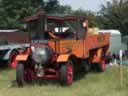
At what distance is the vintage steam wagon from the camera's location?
16453mm

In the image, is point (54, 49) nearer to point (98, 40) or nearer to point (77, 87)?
point (77, 87)

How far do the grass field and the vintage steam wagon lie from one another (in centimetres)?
38

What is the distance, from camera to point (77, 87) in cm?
1590

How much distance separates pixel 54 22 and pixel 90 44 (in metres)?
1.72

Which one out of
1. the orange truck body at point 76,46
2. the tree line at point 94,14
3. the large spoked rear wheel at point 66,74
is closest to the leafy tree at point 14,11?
the tree line at point 94,14

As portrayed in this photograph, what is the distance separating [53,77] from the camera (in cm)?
1659

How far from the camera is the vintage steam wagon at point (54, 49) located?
54.0ft

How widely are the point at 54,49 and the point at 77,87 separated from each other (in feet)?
5.52

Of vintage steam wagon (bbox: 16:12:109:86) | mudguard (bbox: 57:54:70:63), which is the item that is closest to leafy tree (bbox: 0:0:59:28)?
vintage steam wagon (bbox: 16:12:109:86)

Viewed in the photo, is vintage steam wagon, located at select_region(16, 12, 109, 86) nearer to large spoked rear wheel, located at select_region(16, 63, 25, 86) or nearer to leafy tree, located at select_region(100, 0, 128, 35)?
large spoked rear wheel, located at select_region(16, 63, 25, 86)

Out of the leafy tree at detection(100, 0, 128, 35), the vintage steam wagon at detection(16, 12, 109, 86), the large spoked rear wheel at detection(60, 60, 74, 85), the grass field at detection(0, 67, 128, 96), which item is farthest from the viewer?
the leafy tree at detection(100, 0, 128, 35)

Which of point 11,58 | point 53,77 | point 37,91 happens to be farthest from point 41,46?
point 11,58

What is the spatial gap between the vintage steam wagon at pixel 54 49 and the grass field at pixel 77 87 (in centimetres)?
38

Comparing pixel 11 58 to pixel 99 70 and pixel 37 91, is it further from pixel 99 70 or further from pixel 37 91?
pixel 37 91
